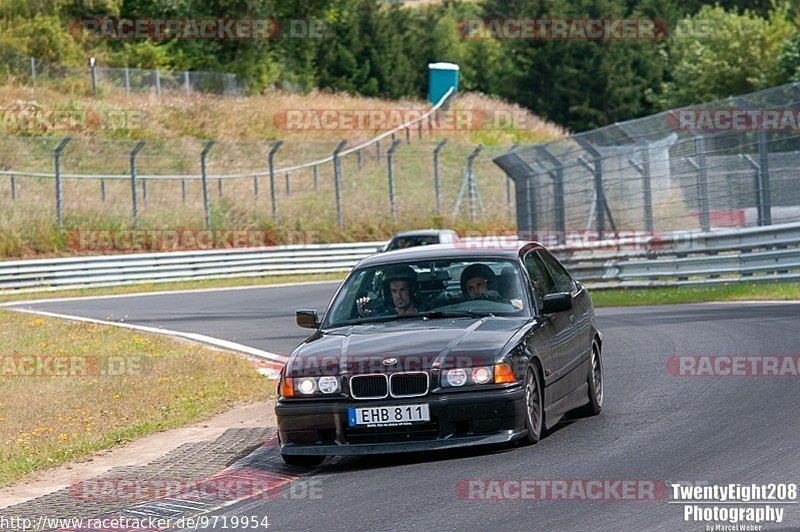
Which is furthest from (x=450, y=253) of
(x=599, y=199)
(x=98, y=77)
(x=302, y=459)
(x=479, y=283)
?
(x=98, y=77)

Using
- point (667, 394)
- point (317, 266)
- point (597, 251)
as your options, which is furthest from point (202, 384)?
point (317, 266)

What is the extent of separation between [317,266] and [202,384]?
24.1m

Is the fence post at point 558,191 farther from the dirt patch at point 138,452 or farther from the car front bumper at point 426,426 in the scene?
the car front bumper at point 426,426

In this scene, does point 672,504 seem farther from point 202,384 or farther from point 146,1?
point 146,1

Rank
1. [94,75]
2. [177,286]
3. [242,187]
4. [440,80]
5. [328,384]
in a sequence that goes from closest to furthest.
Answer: [328,384] → [177,286] → [242,187] → [94,75] → [440,80]

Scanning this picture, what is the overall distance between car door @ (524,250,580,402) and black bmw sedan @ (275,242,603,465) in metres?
0.02

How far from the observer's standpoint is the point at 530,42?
270ft

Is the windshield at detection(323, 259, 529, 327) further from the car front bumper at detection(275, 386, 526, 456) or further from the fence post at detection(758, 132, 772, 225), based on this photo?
the fence post at detection(758, 132, 772, 225)

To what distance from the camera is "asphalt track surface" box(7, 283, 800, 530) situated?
7.01 m

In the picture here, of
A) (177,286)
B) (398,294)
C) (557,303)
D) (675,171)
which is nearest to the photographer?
(557,303)

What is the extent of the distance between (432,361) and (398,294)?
1.32 meters

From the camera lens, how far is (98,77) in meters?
50.9

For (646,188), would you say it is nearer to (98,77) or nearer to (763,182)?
(763,182)

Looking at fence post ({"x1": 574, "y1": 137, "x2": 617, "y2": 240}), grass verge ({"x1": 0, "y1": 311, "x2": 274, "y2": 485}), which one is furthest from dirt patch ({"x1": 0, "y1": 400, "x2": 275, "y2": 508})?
fence post ({"x1": 574, "y1": 137, "x2": 617, "y2": 240})
